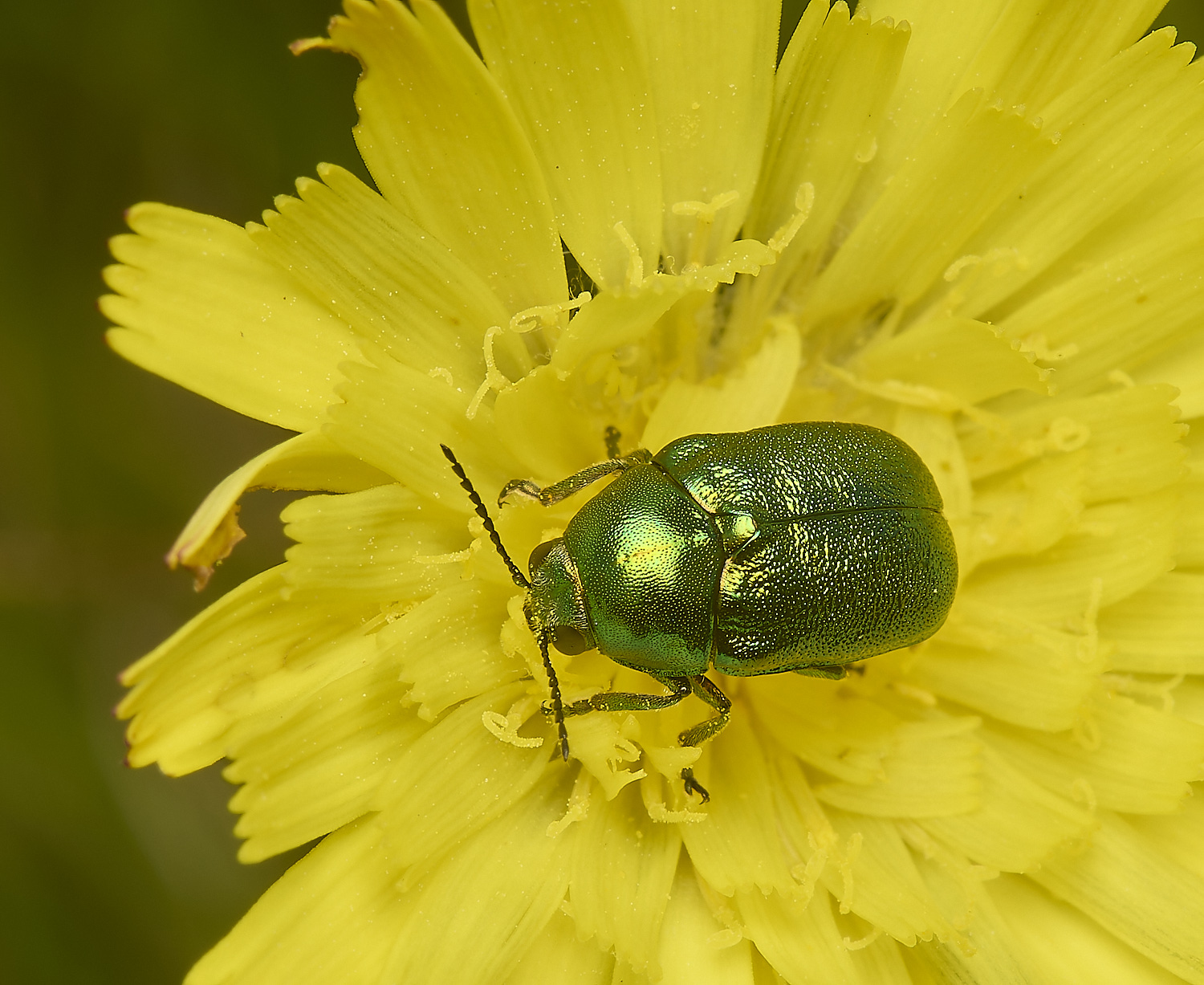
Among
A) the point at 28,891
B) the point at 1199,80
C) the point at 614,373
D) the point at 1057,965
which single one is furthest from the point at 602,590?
the point at 28,891

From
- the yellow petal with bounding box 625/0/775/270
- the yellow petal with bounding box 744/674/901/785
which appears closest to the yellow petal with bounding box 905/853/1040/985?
the yellow petal with bounding box 744/674/901/785

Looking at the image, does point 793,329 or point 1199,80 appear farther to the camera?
point 793,329

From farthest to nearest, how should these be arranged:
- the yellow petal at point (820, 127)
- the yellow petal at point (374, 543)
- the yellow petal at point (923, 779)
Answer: the yellow petal at point (923, 779) < the yellow petal at point (820, 127) < the yellow petal at point (374, 543)

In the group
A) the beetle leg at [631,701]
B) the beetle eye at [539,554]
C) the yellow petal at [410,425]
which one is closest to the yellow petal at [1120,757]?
the beetle leg at [631,701]

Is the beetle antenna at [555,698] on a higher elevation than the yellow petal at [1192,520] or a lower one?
higher

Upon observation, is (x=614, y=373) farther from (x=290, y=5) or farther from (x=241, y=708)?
(x=290, y=5)

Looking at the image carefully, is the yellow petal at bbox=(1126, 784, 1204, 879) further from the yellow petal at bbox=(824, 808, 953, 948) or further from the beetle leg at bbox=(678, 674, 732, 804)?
the beetle leg at bbox=(678, 674, 732, 804)

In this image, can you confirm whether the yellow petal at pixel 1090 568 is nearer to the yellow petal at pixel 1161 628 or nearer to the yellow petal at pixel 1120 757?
the yellow petal at pixel 1161 628

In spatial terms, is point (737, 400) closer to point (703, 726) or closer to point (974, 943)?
point (703, 726)

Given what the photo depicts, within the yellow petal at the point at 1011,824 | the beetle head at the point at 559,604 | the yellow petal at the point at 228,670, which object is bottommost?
the yellow petal at the point at 1011,824
